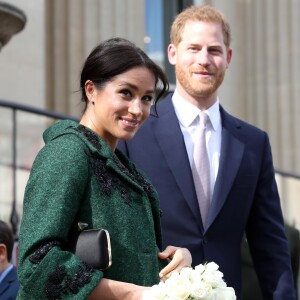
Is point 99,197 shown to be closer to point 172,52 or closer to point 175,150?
point 175,150

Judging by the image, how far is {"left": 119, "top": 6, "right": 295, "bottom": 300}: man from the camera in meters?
4.72

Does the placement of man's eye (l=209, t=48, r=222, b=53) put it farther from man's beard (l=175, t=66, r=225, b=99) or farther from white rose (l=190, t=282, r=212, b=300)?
white rose (l=190, t=282, r=212, b=300)

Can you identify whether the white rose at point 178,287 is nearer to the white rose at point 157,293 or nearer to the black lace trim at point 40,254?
the white rose at point 157,293

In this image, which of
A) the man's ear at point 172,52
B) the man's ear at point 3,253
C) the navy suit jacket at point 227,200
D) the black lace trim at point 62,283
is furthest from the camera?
the man's ear at point 3,253

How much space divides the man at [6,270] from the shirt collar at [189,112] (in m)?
1.65

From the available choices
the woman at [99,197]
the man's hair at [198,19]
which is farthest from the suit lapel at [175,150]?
the woman at [99,197]

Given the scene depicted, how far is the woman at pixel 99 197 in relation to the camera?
9.70ft

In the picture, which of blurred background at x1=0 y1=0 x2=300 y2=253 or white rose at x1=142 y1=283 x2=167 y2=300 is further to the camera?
blurred background at x1=0 y1=0 x2=300 y2=253

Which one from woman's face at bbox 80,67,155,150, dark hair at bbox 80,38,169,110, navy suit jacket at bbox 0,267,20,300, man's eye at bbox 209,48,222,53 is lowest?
navy suit jacket at bbox 0,267,20,300

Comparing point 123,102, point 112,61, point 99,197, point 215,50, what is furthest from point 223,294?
point 215,50

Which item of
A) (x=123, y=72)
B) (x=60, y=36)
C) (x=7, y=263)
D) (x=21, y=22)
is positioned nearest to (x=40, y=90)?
(x=60, y=36)

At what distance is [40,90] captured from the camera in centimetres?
1160

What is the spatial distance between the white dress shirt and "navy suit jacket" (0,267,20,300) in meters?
1.63

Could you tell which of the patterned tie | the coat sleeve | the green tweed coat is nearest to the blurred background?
the patterned tie
